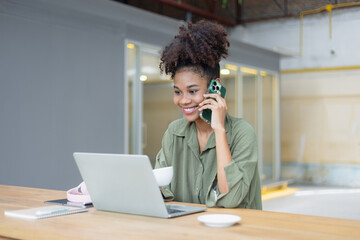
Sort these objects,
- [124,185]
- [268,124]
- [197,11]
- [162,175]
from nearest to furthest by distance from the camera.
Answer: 1. [124,185]
2. [162,175]
3. [197,11]
4. [268,124]

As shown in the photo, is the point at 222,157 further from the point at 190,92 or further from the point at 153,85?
the point at 153,85

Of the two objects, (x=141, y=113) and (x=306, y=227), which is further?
(x=141, y=113)

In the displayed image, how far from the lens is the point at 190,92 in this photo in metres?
2.04

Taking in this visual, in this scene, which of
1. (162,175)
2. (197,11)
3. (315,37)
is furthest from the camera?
(315,37)

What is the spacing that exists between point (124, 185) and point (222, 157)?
482 mm

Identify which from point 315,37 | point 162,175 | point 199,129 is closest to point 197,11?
point 315,37

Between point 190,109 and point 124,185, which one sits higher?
point 190,109

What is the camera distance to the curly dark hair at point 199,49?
2016 millimetres

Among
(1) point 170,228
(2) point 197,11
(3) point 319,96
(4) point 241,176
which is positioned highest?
(2) point 197,11

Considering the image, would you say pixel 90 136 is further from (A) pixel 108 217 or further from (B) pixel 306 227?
(B) pixel 306 227

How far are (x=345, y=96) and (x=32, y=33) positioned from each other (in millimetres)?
6801

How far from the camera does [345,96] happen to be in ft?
30.8

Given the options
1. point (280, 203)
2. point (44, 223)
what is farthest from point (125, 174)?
point (280, 203)

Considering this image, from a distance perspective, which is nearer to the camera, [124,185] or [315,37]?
[124,185]
